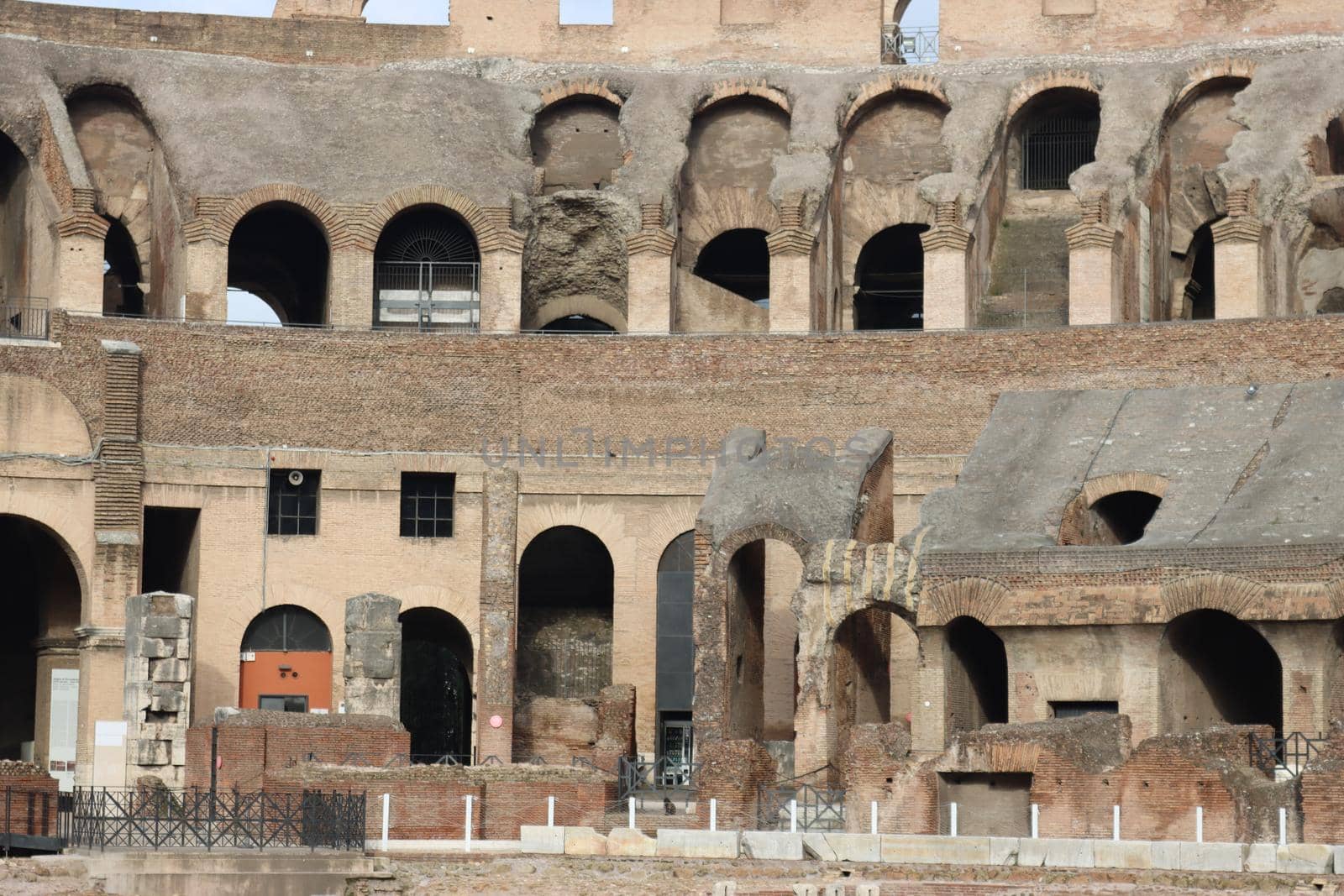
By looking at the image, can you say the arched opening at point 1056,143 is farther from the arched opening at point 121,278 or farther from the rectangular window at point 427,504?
the arched opening at point 121,278

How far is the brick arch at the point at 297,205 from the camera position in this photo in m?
48.1

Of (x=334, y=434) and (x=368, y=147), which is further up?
(x=368, y=147)

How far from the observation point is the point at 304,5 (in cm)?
5678

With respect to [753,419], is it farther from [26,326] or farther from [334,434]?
[26,326]

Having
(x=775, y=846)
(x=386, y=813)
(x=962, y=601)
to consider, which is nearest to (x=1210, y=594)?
(x=962, y=601)

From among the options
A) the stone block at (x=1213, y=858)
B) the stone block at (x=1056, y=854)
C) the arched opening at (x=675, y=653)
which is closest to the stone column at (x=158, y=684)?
the arched opening at (x=675, y=653)

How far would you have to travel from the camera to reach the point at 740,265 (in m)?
53.6

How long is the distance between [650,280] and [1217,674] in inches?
570

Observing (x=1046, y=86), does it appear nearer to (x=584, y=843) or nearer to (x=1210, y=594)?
(x=1210, y=594)

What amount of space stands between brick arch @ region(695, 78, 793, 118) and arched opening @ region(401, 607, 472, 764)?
37.3ft

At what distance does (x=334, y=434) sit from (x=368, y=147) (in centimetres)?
682

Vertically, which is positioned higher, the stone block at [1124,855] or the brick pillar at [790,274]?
the brick pillar at [790,274]

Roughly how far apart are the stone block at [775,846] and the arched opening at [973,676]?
6819 mm

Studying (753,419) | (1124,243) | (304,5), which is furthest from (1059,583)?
(304,5)
